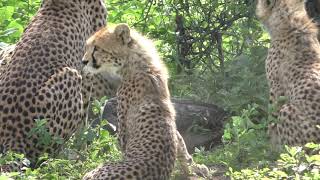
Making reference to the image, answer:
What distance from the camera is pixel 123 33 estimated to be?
22.1 ft

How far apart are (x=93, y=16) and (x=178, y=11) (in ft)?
6.26

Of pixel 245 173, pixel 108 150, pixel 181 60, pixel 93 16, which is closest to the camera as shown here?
pixel 245 173

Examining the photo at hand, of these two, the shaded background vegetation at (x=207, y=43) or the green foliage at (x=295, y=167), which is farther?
the shaded background vegetation at (x=207, y=43)

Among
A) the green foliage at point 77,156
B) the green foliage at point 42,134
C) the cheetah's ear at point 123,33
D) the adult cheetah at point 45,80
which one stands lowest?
the green foliage at point 77,156

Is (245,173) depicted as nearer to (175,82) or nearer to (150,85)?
(150,85)

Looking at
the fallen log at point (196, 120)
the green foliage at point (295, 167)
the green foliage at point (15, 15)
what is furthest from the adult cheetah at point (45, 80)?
the green foliage at point (295, 167)

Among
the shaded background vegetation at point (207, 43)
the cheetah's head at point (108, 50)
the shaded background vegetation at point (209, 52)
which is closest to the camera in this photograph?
the cheetah's head at point (108, 50)

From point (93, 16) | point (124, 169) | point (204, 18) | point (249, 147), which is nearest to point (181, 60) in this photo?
point (204, 18)

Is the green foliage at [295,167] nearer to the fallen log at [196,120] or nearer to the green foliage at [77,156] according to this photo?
the green foliage at [77,156]

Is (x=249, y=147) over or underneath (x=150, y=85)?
underneath

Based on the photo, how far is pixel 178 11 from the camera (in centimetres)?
928

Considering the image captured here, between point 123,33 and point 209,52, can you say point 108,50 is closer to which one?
point 123,33

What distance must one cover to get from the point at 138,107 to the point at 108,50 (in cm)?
62

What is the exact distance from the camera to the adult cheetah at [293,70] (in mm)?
6336
